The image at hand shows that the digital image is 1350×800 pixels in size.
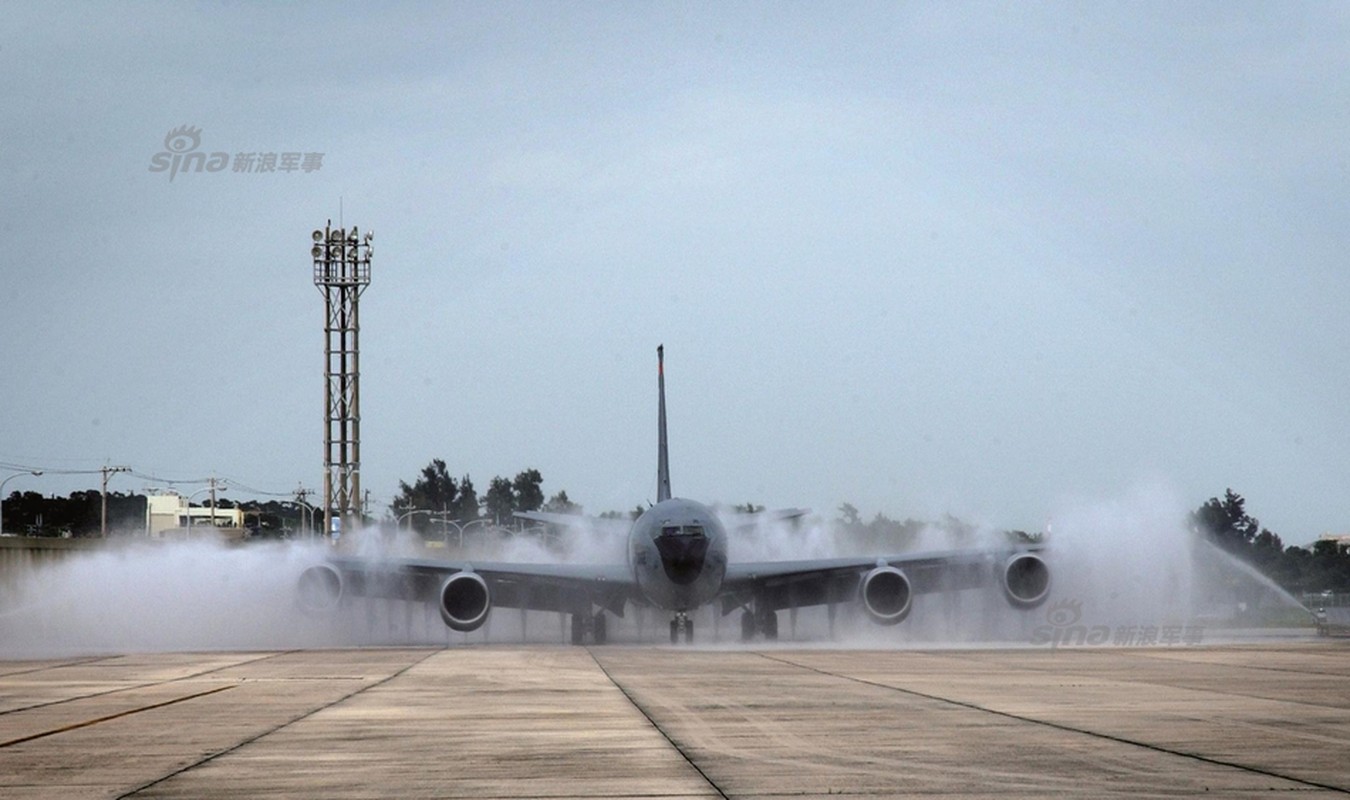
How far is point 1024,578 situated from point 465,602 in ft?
54.3

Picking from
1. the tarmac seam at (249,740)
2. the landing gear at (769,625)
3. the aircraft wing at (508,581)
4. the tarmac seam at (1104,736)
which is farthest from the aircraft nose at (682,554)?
the tarmac seam at (1104,736)

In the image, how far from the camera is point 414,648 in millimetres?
47312

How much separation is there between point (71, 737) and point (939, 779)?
9.78 meters

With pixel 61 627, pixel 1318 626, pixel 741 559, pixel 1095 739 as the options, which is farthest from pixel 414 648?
pixel 1095 739

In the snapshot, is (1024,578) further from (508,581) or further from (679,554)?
(508,581)

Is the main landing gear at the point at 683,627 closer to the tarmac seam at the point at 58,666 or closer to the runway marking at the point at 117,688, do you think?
the runway marking at the point at 117,688

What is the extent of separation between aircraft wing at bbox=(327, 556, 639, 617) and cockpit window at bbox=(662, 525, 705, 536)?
15.2ft

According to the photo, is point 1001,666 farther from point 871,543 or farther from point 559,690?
point 871,543

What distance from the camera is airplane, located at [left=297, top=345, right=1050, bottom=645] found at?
Answer: 4697cm

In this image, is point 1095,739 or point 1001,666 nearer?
point 1095,739

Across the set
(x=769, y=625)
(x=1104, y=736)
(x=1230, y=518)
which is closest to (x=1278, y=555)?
(x=1230, y=518)

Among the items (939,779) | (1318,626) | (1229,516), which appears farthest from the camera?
(1229,516)

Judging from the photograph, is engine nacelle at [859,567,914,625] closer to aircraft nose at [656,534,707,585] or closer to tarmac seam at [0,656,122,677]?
aircraft nose at [656,534,707,585]

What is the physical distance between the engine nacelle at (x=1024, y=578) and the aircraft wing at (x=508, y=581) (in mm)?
11196
